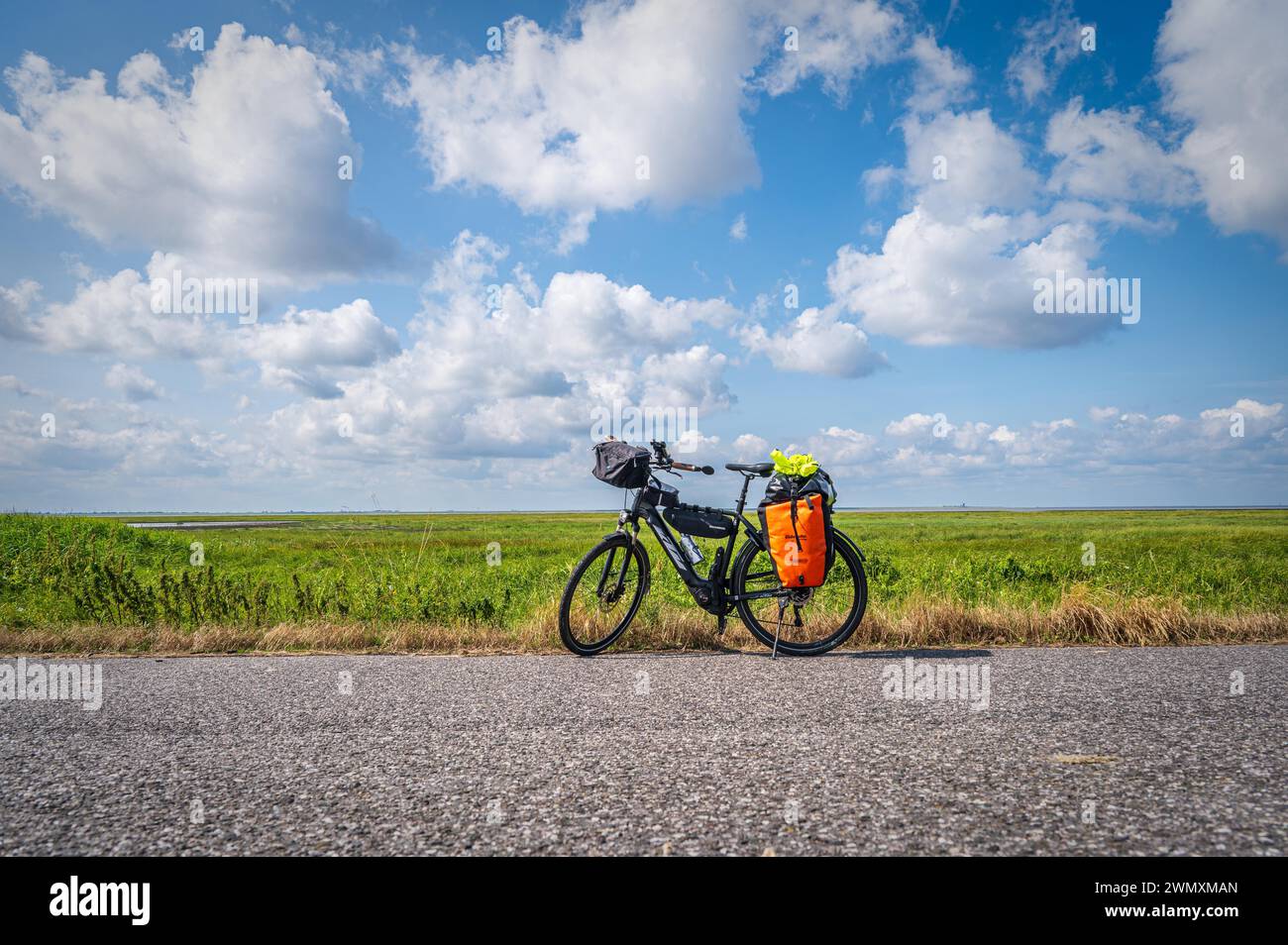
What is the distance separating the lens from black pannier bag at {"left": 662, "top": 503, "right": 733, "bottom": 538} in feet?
22.6

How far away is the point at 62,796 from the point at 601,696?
2.82 metres

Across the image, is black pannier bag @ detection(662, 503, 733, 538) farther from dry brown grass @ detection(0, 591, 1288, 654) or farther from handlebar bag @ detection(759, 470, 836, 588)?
dry brown grass @ detection(0, 591, 1288, 654)

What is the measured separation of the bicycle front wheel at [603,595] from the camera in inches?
255

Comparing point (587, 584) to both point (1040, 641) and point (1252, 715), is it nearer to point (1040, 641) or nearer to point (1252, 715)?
point (1040, 641)

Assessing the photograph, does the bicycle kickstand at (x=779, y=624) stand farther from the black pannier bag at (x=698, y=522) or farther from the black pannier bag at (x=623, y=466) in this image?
the black pannier bag at (x=623, y=466)

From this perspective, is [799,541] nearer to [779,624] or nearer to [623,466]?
[779,624]

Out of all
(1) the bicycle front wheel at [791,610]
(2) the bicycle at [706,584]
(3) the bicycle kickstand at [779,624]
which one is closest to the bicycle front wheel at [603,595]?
(2) the bicycle at [706,584]

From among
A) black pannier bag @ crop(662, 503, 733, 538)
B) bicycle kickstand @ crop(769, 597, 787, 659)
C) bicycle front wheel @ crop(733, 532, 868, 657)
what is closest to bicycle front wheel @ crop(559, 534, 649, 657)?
black pannier bag @ crop(662, 503, 733, 538)

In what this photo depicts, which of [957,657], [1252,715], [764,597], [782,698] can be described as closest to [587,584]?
[764,597]

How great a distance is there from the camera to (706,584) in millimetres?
6688

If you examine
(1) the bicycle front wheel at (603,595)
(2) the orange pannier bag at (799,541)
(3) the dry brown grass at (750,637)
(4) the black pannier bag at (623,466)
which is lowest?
(3) the dry brown grass at (750,637)

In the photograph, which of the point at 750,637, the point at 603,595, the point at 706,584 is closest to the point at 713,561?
the point at 706,584

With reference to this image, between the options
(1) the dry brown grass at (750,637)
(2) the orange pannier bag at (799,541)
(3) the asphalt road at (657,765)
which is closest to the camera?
(3) the asphalt road at (657,765)

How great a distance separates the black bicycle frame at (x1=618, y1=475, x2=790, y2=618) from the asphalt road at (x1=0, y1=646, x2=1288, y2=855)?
3.85ft
